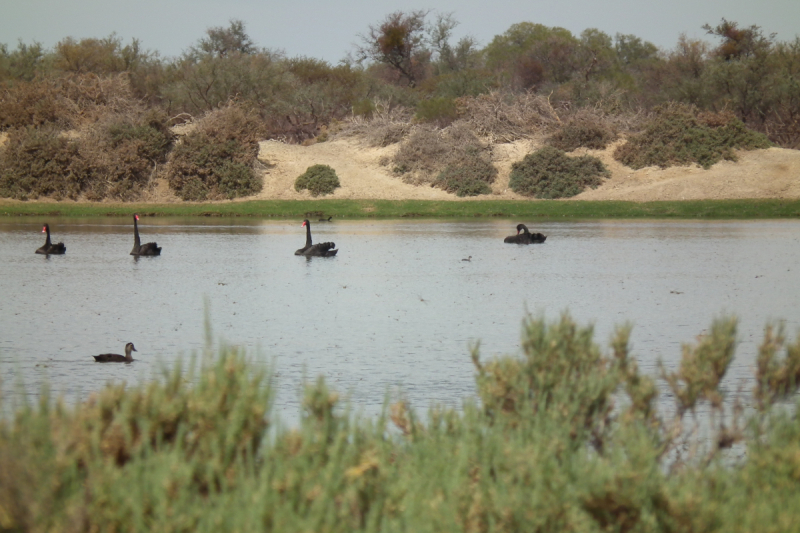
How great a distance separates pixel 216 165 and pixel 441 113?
1461 centimetres

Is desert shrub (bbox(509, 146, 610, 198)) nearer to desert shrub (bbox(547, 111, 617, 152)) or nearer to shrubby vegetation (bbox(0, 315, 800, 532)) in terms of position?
desert shrub (bbox(547, 111, 617, 152))

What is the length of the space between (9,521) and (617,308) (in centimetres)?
1217

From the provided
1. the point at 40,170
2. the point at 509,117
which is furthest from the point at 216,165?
the point at 509,117

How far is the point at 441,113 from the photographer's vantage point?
56.0m

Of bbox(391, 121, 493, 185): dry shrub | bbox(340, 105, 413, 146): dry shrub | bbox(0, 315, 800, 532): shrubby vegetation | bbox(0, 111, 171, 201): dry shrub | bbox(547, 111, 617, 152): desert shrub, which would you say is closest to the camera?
bbox(0, 315, 800, 532): shrubby vegetation

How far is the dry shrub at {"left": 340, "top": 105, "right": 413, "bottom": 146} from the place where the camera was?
5219 cm

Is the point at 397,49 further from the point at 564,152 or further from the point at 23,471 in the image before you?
the point at 23,471

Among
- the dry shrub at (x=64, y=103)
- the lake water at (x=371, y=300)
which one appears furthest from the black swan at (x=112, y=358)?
the dry shrub at (x=64, y=103)

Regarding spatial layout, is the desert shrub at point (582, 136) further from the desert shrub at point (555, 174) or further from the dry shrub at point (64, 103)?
the dry shrub at point (64, 103)

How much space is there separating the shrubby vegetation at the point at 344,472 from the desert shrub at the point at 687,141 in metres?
43.0

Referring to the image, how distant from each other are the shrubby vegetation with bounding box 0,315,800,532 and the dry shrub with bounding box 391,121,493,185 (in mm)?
42663

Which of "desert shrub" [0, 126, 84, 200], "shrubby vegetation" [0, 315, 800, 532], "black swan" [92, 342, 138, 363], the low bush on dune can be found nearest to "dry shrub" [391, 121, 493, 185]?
the low bush on dune

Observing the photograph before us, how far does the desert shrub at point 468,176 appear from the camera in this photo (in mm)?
46594

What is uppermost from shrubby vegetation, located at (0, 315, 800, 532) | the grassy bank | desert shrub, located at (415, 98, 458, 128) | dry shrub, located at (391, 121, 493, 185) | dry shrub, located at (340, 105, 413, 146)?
desert shrub, located at (415, 98, 458, 128)
